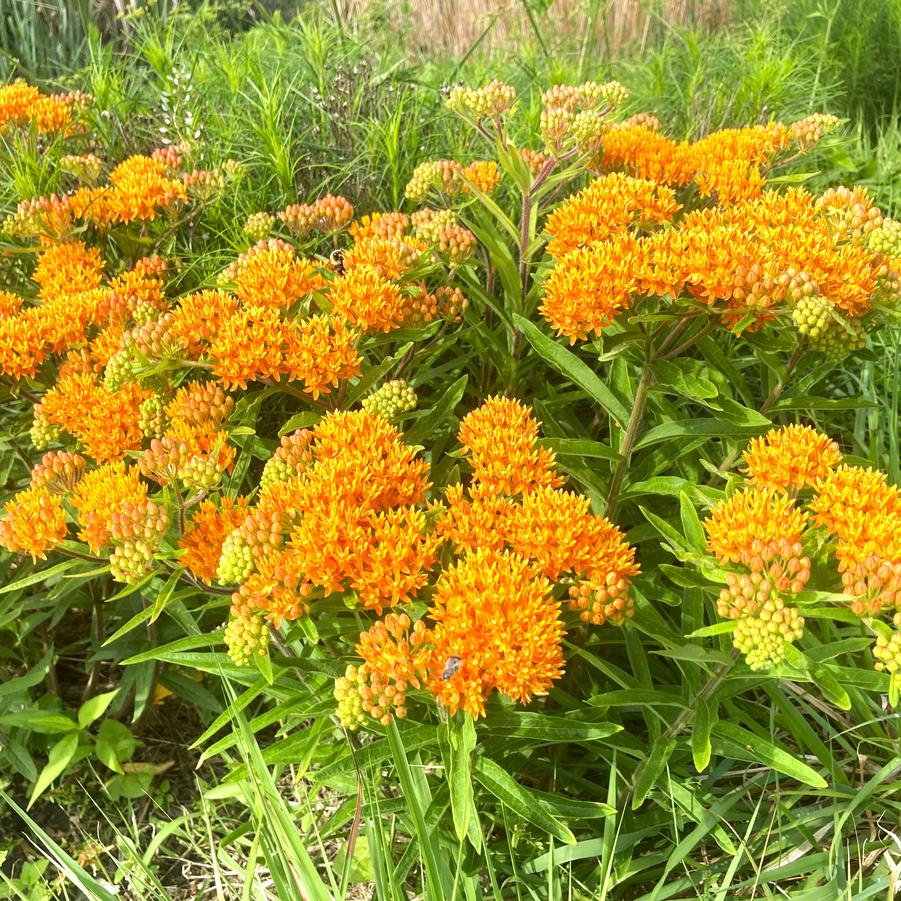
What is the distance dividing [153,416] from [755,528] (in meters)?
1.46

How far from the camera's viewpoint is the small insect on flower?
1.48 meters

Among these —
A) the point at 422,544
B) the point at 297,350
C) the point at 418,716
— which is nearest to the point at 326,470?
the point at 422,544

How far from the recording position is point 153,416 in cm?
211

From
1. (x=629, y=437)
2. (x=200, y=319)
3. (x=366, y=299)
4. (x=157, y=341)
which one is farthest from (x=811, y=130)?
(x=157, y=341)

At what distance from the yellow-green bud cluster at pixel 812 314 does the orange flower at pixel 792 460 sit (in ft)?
0.72

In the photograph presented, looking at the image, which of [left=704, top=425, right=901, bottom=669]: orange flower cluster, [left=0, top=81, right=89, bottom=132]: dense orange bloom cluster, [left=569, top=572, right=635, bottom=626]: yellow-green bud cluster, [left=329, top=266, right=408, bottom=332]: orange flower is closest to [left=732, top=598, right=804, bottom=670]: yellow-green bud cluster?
[left=704, top=425, right=901, bottom=669]: orange flower cluster

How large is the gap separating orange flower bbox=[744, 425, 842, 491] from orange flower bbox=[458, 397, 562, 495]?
1.42 ft

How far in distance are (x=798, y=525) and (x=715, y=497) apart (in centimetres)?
36

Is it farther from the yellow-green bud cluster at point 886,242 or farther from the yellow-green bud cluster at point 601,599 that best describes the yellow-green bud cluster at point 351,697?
the yellow-green bud cluster at point 886,242

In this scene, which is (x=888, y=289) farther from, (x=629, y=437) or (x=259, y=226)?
(x=259, y=226)

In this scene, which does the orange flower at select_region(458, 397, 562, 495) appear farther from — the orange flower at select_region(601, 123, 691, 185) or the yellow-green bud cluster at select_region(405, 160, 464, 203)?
the orange flower at select_region(601, 123, 691, 185)

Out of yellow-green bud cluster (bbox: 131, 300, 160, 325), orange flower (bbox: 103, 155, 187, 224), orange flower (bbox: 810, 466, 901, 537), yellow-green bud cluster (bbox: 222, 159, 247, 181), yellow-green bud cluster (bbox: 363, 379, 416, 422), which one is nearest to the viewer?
orange flower (bbox: 810, 466, 901, 537)

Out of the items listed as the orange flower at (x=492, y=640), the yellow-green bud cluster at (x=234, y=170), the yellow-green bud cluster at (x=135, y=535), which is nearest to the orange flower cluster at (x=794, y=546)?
the orange flower at (x=492, y=640)

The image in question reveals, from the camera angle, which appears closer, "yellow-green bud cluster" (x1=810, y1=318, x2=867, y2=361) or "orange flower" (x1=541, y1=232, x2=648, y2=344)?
"orange flower" (x1=541, y1=232, x2=648, y2=344)
